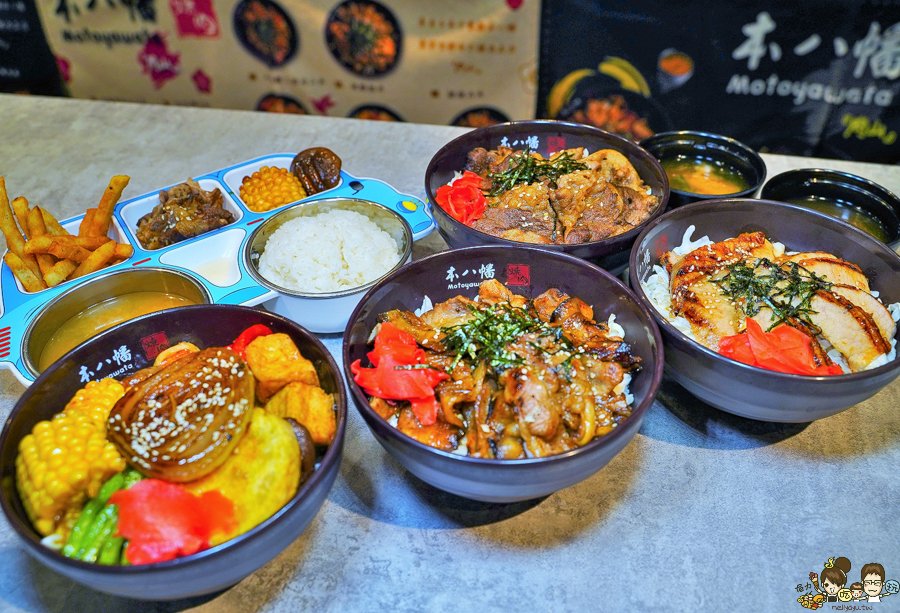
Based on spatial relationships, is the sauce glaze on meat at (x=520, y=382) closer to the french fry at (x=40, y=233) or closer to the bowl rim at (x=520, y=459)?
the bowl rim at (x=520, y=459)

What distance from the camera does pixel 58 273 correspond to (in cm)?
240

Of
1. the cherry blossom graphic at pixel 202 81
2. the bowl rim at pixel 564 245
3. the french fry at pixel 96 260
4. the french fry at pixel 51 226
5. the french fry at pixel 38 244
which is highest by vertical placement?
the bowl rim at pixel 564 245

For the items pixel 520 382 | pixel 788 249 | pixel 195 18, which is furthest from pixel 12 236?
pixel 195 18

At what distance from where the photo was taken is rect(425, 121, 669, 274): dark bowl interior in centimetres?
219

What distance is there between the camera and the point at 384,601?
1590 mm

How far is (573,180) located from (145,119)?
9.39 feet

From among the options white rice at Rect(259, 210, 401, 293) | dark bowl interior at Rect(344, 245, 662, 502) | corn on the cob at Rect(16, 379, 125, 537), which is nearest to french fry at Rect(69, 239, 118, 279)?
white rice at Rect(259, 210, 401, 293)

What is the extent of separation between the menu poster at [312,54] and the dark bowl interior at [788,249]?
9.00ft

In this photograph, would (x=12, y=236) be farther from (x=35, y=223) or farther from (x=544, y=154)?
(x=544, y=154)

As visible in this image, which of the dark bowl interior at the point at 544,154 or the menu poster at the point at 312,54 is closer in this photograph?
the dark bowl interior at the point at 544,154

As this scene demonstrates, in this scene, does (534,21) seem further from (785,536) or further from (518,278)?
(785,536)

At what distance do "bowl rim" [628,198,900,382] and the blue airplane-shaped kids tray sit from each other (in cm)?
90

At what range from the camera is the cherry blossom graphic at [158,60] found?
16.8ft
